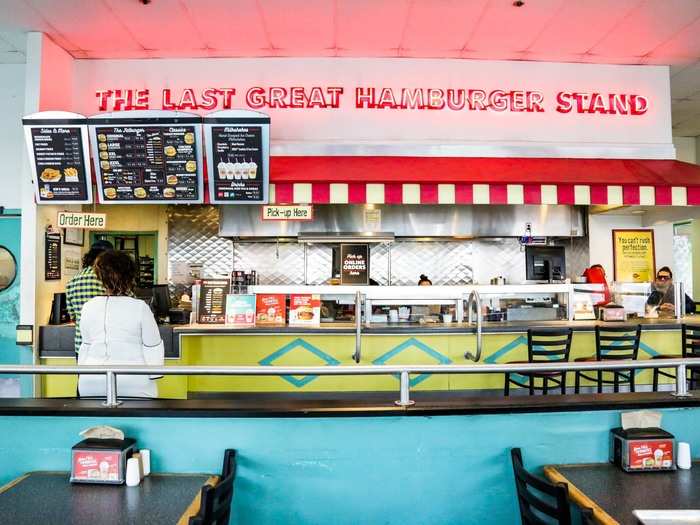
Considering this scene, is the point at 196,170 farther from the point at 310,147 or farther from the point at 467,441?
the point at 467,441

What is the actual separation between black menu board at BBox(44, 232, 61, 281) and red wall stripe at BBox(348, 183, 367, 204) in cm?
305

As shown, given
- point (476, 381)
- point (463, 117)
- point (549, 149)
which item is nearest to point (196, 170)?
point (463, 117)

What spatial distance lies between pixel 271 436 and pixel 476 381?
3279mm

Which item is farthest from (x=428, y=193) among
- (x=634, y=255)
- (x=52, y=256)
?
(x=634, y=255)

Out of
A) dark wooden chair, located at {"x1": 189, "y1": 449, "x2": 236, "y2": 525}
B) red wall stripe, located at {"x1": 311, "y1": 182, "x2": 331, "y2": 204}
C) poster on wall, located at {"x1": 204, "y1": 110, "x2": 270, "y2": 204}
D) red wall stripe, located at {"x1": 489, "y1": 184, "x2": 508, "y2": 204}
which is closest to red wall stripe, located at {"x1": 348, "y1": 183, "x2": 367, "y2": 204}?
red wall stripe, located at {"x1": 311, "y1": 182, "x2": 331, "y2": 204}

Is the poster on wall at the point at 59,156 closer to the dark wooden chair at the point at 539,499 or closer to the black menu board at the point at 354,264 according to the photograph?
the black menu board at the point at 354,264

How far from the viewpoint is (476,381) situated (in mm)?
5230

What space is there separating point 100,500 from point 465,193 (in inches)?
165

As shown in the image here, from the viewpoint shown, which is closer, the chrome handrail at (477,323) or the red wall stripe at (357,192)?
the chrome handrail at (477,323)

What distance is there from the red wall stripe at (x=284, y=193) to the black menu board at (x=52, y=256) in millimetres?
2326

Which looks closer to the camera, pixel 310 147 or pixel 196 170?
pixel 196 170

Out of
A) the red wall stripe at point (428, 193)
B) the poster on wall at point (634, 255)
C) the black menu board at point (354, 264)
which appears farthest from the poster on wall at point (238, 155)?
the poster on wall at point (634, 255)

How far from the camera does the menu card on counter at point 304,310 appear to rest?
547 centimetres

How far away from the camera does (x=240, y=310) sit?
213 inches
